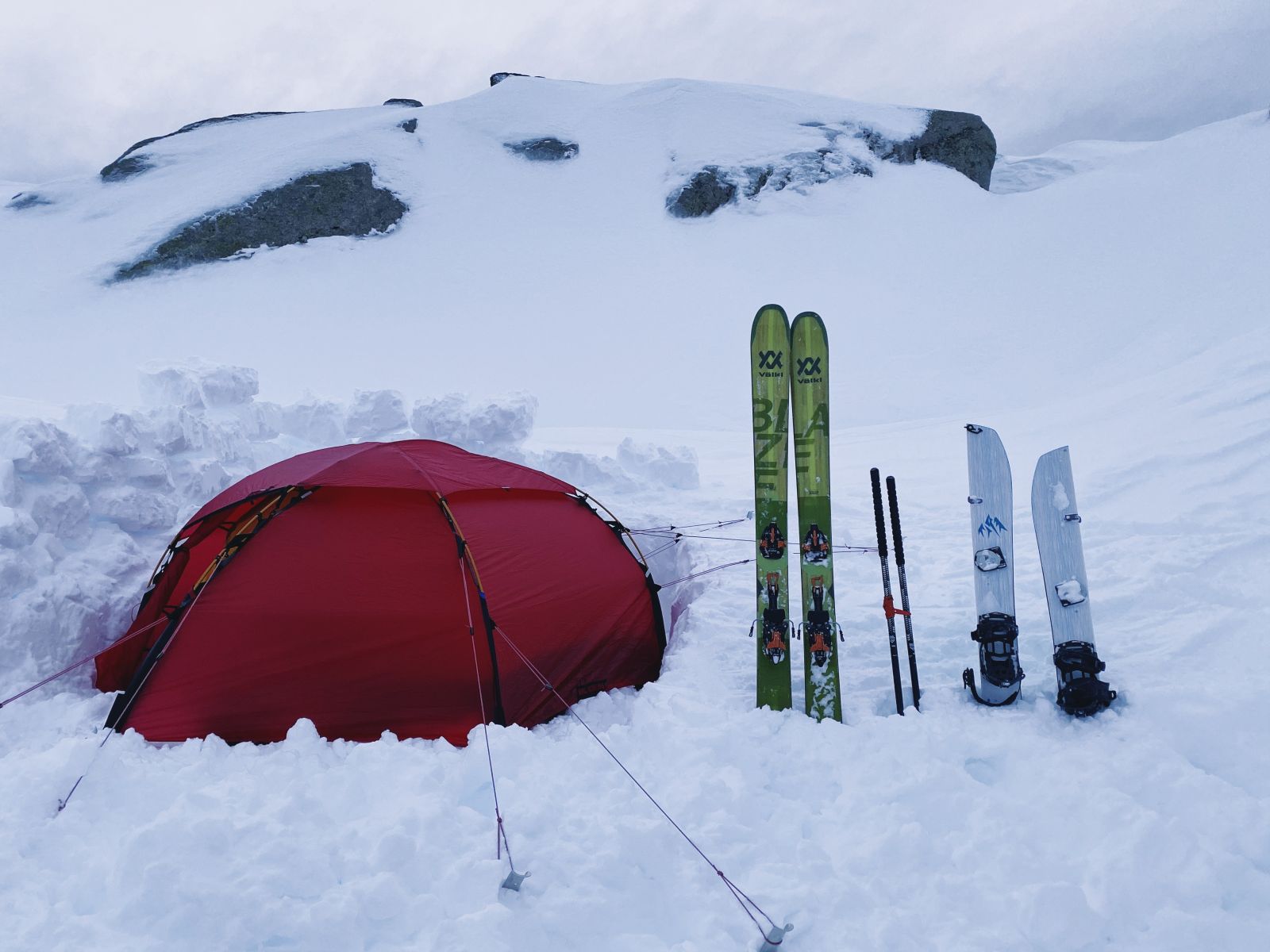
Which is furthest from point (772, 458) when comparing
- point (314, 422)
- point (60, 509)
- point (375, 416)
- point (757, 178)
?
point (757, 178)

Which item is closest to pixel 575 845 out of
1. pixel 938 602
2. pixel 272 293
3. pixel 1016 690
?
pixel 1016 690

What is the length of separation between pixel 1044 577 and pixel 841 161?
22951 mm

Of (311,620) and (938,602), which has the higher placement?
(311,620)

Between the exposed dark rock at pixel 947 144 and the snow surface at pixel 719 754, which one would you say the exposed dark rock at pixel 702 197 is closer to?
the exposed dark rock at pixel 947 144

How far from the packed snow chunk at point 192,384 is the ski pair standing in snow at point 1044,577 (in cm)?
564

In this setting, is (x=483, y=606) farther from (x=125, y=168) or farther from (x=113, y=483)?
(x=125, y=168)

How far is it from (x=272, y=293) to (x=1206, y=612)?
68.4ft

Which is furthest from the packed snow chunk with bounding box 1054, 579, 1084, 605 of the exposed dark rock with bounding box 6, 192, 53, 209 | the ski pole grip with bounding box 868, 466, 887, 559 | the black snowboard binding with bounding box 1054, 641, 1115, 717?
the exposed dark rock with bounding box 6, 192, 53, 209

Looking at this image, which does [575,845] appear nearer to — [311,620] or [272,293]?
[311,620]

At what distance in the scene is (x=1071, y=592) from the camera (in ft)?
11.2

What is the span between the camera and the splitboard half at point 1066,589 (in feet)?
10.3

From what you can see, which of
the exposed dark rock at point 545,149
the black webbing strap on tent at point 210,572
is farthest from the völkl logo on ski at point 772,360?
the exposed dark rock at point 545,149

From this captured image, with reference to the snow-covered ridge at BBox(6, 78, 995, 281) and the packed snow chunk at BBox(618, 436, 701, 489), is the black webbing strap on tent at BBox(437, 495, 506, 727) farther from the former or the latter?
the snow-covered ridge at BBox(6, 78, 995, 281)

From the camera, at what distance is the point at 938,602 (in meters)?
4.40
